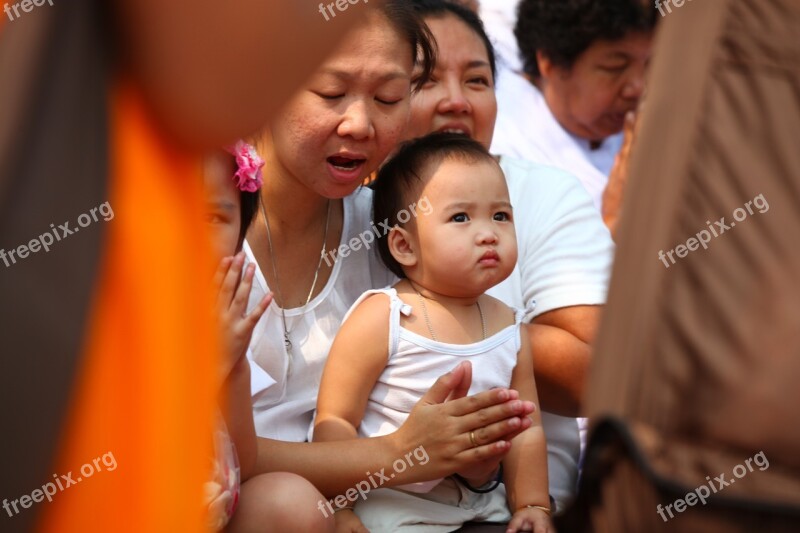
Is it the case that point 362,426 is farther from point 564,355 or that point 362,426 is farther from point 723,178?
point 723,178

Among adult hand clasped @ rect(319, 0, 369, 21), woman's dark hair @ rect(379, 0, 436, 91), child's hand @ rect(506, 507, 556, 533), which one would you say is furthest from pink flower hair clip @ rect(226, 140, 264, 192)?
adult hand clasped @ rect(319, 0, 369, 21)

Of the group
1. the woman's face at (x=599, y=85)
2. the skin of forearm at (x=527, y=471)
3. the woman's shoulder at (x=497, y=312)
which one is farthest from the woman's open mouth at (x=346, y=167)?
the woman's face at (x=599, y=85)

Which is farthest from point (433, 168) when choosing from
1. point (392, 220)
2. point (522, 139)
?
point (522, 139)

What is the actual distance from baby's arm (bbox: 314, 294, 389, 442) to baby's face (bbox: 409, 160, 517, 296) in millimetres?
134

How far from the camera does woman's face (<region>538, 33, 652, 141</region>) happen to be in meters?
3.31

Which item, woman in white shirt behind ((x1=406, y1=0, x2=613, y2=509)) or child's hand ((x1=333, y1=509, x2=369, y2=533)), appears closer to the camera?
child's hand ((x1=333, y1=509, x2=369, y2=533))

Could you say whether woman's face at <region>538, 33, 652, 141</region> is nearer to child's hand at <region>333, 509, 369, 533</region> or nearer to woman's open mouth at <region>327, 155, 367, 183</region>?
woman's open mouth at <region>327, 155, 367, 183</region>

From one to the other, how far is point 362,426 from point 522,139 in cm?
150

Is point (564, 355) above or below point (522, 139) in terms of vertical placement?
below

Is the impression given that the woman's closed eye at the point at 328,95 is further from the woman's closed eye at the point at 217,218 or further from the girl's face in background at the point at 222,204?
the woman's closed eye at the point at 217,218

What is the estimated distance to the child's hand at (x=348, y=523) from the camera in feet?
6.00

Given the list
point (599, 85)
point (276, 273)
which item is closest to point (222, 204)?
point (276, 273)

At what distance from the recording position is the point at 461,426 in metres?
1.83

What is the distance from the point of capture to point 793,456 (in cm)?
70
